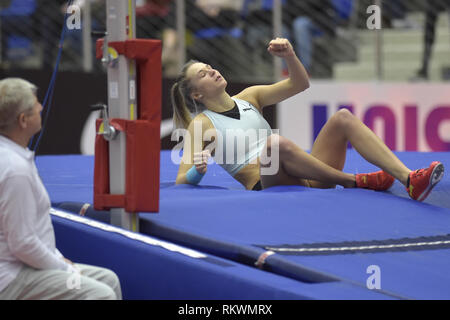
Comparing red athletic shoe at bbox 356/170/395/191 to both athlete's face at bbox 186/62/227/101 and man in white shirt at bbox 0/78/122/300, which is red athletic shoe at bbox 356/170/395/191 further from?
man in white shirt at bbox 0/78/122/300

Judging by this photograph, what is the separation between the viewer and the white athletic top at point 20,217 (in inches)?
81.4

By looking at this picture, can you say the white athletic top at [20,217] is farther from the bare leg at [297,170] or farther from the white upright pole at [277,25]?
the white upright pole at [277,25]

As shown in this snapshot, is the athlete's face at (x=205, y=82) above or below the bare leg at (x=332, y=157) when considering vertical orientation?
above

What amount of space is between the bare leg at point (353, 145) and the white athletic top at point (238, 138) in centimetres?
27

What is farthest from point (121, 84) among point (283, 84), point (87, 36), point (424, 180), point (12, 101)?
point (87, 36)

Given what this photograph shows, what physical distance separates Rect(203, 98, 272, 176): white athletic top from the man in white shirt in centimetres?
144

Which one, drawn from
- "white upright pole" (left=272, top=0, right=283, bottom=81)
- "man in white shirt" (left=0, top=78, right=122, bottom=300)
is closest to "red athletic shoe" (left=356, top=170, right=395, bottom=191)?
"man in white shirt" (left=0, top=78, right=122, bottom=300)

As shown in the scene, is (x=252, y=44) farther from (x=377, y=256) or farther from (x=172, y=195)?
(x=377, y=256)

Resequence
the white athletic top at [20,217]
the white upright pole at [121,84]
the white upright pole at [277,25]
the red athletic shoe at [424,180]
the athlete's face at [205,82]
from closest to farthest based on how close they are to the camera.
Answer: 1. the white athletic top at [20,217]
2. the white upright pole at [121,84]
3. the red athletic shoe at [424,180]
4. the athlete's face at [205,82]
5. the white upright pole at [277,25]

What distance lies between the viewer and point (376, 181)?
3.45 m

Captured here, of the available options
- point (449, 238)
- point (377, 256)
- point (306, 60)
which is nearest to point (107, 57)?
point (377, 256)

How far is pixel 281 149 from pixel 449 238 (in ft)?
2.66

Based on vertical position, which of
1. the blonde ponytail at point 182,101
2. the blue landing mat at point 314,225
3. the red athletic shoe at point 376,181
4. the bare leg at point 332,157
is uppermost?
the blonde ponytail at point 182,101

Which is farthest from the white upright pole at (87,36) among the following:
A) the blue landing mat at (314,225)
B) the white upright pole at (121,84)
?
the white upright pole at (121,84)
